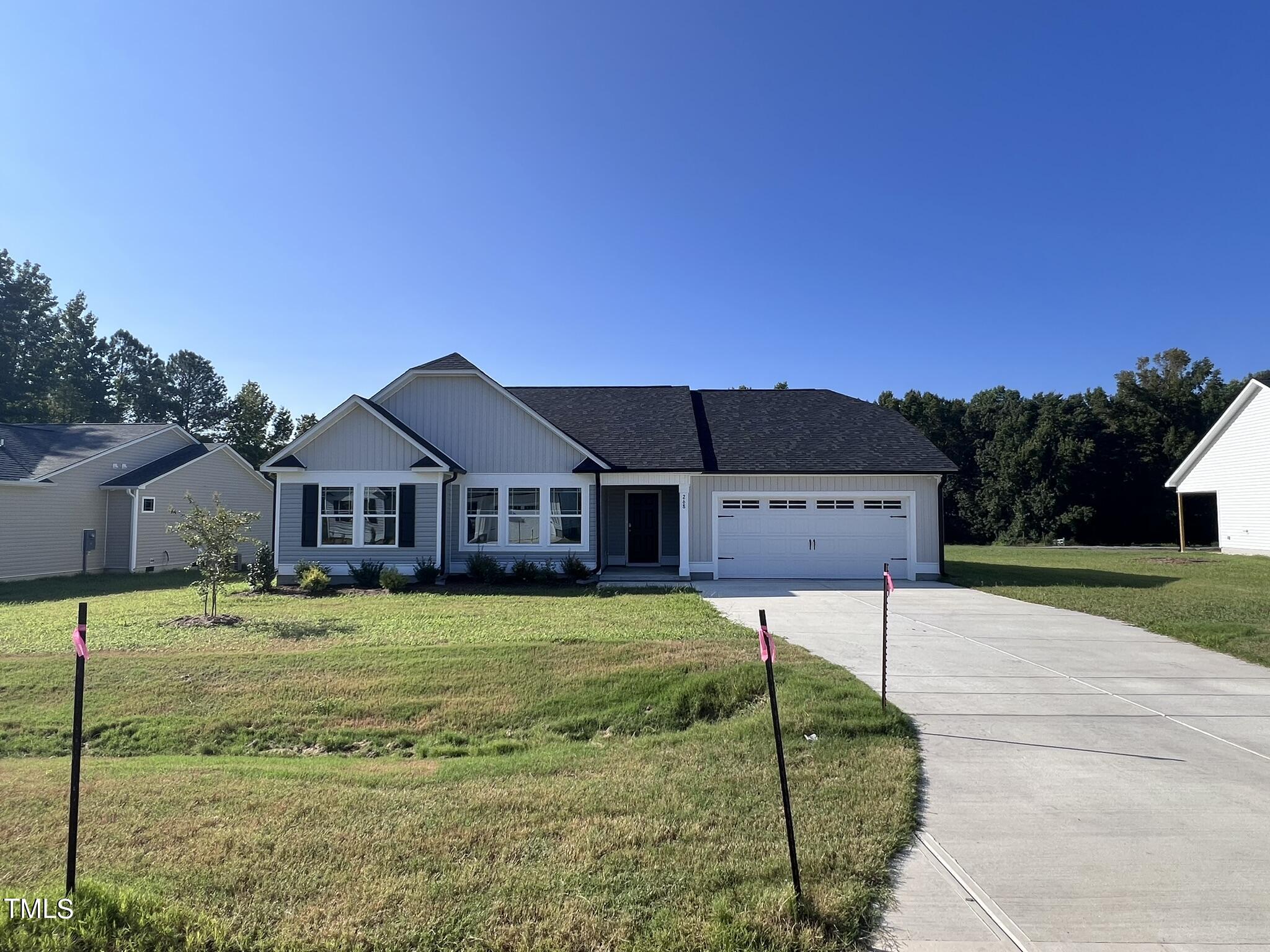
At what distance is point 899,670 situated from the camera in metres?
7.73

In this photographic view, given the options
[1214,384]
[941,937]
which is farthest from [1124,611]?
[1214,384]


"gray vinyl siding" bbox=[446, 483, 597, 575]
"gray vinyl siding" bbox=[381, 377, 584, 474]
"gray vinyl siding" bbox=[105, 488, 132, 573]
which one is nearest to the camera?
"gray vinyl siding" bbox=[446, 483, 597, 575]

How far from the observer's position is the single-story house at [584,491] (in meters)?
16.3

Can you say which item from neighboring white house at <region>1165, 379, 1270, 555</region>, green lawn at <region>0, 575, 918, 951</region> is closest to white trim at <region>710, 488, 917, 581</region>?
green lawn at <region>0, 575, 918, 951</region>

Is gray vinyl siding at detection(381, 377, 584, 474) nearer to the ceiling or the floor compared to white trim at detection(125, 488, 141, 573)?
nearer to the ceiling

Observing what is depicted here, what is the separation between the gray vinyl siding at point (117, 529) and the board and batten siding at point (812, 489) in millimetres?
18315

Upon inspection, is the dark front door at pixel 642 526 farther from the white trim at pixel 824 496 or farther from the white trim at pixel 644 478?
the white trim at pixel 824 496

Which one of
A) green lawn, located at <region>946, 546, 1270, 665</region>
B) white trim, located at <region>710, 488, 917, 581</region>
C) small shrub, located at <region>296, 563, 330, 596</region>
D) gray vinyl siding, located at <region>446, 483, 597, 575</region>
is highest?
white trim, located at <region>710, 488, 917, 581</region>

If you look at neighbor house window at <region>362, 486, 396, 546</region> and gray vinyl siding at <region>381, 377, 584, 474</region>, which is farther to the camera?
gray vinyl siding at <region>381, 377, 584, 474</region>

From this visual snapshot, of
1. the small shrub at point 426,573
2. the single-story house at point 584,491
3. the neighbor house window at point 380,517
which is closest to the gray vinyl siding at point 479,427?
the single-story house at point 584,491

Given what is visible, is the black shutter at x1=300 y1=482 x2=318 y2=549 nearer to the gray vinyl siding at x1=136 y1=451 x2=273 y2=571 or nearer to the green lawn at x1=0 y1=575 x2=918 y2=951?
the gray vinyl siding at x1=136 y1=451 x2=273 y2=571

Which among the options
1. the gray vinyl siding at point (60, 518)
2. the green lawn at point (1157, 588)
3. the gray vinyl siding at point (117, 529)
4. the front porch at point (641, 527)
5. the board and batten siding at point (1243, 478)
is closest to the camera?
the green lawn at point (1157, 588)

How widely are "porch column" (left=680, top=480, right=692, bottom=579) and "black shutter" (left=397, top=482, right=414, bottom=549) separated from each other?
6.88 m

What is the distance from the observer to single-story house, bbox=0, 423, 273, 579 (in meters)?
18.7
